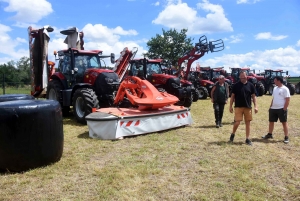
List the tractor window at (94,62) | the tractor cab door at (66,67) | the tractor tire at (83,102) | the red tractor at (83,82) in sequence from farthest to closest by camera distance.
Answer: the tractor window at (94,62)
the tractor cab door at (66,67)
the tractor tire at (83,102)
the red tractor at (83,82)

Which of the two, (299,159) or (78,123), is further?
(78,123)

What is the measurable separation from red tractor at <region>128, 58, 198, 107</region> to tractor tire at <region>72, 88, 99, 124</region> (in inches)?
131

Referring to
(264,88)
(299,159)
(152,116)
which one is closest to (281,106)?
(299,159)

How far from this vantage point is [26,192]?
143 inches

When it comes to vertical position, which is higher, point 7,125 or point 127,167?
point 7,125

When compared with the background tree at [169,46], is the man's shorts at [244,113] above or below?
below

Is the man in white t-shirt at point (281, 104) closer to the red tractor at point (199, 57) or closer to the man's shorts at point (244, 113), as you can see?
the man's shorts at point (244, 113)

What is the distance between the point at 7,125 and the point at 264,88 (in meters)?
20.5

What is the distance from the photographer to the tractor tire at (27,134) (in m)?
4.04

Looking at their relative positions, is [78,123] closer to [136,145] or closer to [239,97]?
[136,145]

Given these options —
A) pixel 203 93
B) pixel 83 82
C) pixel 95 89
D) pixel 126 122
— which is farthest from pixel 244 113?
pixel 203 93

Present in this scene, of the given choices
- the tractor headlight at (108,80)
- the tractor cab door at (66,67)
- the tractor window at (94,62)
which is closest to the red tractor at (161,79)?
the tractor window at (94,62)

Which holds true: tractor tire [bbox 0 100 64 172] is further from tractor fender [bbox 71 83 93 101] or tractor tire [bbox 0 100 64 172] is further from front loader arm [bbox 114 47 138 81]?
front loader arm [bbox 114 47 138 81]

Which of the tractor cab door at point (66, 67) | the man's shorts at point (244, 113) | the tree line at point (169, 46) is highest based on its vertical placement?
the tree line at point (169, 46)
